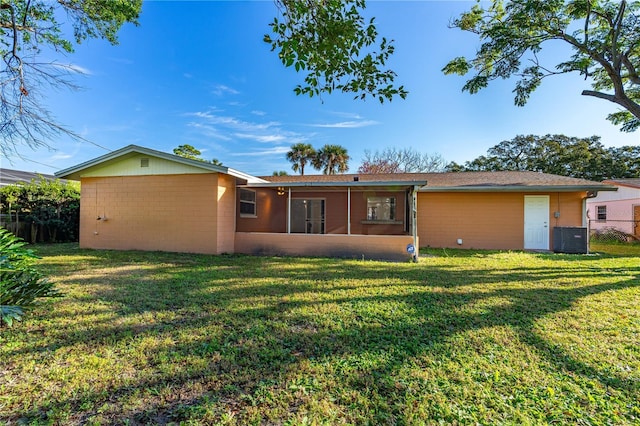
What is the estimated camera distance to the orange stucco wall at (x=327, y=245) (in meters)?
8.00

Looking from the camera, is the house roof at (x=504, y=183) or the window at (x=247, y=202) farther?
the window at (x=247, y=202)

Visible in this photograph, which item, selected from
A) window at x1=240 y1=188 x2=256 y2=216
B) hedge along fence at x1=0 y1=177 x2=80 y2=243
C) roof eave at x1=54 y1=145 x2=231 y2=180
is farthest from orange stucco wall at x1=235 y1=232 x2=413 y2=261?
hedge along fence at x1=0 y1=177 x2=80 y2=243

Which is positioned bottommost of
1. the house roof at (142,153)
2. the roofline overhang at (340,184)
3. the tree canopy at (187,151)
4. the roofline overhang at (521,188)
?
the roofline overhang at (340,184)

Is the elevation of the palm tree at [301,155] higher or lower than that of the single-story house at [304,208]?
higher

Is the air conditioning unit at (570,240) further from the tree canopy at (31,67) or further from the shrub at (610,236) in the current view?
the tree canopy at (31,67)

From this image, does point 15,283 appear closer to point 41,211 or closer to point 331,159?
point 41,211

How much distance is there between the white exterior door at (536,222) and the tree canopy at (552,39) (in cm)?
345

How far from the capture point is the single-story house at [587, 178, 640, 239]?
14038 mm

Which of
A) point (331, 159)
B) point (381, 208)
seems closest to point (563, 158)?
point (331, 159)

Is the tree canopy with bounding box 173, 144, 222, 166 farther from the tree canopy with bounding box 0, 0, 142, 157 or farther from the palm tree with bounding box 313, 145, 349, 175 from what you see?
the tree canopy with bounding box 0, 0, 142, 157

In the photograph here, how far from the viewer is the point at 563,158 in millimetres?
25562

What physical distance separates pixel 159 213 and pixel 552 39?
13492mm

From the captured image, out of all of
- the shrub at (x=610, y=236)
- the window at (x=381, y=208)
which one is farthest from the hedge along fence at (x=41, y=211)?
the shrub at (x=610, y=236)

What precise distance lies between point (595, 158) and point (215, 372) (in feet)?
109
